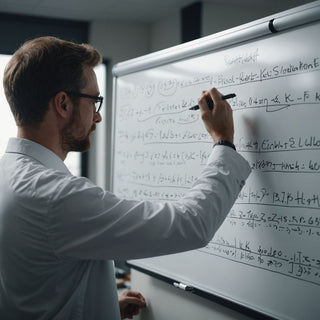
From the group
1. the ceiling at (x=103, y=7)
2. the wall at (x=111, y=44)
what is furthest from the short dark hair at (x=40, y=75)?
the wall at (x=111, y=44)

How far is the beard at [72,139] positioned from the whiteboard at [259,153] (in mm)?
444

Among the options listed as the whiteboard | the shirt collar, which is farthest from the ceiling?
the shirt collar

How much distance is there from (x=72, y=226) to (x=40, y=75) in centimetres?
41

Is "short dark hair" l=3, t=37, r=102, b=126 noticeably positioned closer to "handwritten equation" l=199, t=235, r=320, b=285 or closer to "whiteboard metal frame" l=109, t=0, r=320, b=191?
"whiteboard metal frame" l=109, t=0, r=320, b=191

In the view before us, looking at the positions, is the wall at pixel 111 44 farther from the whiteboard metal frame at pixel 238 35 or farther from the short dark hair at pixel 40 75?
the short dark hair at pixel 40 75

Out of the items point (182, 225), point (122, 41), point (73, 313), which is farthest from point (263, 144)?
point (122, 41)

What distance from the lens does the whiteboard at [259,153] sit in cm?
124

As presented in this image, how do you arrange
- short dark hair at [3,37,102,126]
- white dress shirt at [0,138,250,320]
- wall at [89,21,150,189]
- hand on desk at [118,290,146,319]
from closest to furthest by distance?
white dress shirt at [0,138,250,320]
short dark hair at [3,37,102,126]
hand on desk at [118,290,146,319]
wall at [89,21,150,189]

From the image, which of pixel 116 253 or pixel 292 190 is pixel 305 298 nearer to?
pixel 292 190

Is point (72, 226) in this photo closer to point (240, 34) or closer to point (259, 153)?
point (259, 153)

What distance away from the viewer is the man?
109cm

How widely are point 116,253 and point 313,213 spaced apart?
1.75 feet

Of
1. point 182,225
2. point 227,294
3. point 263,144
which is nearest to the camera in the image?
point 182,225

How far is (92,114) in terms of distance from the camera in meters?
1.31
